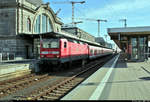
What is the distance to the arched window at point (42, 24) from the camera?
41506 mm

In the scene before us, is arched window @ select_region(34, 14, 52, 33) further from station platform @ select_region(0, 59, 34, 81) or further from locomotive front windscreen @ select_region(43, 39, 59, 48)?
station platform @ select_region(0, 59, 34, 81)

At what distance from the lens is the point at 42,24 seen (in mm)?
43562

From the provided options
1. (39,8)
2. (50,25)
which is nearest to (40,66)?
(39,8)

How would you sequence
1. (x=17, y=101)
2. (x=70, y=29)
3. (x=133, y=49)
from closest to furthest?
1. (x=17, y=101)
2. (x=133, y=49)
3. (x=70, y=29)

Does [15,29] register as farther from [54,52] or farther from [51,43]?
[54,52]

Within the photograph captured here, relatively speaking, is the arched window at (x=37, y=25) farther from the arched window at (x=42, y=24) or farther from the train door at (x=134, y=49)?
the train door at (x=134, y=49)

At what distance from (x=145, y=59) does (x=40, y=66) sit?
1504 cm

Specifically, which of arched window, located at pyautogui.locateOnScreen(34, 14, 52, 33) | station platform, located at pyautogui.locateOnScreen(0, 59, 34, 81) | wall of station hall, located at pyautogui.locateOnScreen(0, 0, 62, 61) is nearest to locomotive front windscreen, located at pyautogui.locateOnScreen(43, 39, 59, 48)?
station platform, located at pyautogui.locateOnScreen(0, 59, 34, 81)

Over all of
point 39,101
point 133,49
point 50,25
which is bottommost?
point 39,101

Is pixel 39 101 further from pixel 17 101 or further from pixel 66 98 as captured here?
pixel 66 98

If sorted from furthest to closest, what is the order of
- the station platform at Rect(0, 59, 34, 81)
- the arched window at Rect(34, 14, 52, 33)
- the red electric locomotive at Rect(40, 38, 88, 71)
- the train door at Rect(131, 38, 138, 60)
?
the arched window at Rect(34, 14, 52, 33), the train door at Rect(131, 38, 138, 60), the red electric locomotive at Rect(40, 38, 88, 71), the station platform at Rect(0, 59, 34, 81)

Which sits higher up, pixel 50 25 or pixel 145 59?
pixel 50 25

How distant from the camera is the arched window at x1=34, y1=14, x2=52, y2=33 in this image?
41506 millimetres

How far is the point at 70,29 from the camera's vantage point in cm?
7856
